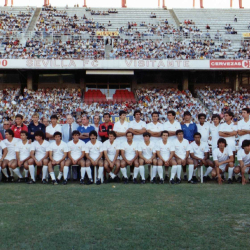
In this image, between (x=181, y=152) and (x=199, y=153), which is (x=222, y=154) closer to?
(x=199, y=153)

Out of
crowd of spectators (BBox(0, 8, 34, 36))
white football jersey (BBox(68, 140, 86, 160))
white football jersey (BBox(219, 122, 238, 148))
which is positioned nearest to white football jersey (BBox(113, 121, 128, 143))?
white football jersey (BBox(68, 140, 86, 160))

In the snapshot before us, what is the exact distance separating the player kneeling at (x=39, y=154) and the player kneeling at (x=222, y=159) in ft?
13.5

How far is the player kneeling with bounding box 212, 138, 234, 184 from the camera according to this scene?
25.6ft

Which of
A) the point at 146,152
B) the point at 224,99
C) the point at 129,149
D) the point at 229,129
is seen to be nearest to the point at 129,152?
the point at 129,149

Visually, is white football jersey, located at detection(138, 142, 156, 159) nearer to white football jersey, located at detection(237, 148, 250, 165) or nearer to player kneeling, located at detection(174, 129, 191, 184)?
player kneeling, located at detection(174, 129, 191, 184)

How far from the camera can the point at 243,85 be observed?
3209 centimetres

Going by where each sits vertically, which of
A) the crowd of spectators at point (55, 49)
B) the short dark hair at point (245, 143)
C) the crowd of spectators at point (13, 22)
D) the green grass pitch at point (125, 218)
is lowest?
the green grass pitch at point (125, 218)

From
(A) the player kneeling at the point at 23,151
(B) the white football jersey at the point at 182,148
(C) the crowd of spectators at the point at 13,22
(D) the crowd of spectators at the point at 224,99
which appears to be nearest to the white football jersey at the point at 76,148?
(A) the player kneeling at the point at 23,151

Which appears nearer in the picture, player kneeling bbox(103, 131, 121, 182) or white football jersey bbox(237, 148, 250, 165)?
white football jersey bbox(237, 148, 250, 165)

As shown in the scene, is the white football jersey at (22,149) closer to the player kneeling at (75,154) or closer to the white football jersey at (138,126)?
the player kneeling at (75,154)

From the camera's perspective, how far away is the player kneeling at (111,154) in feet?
26.0

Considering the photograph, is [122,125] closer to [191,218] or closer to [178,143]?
[178,143]

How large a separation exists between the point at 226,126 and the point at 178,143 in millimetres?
1344

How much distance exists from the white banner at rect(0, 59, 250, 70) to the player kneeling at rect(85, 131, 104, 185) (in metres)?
20.3
